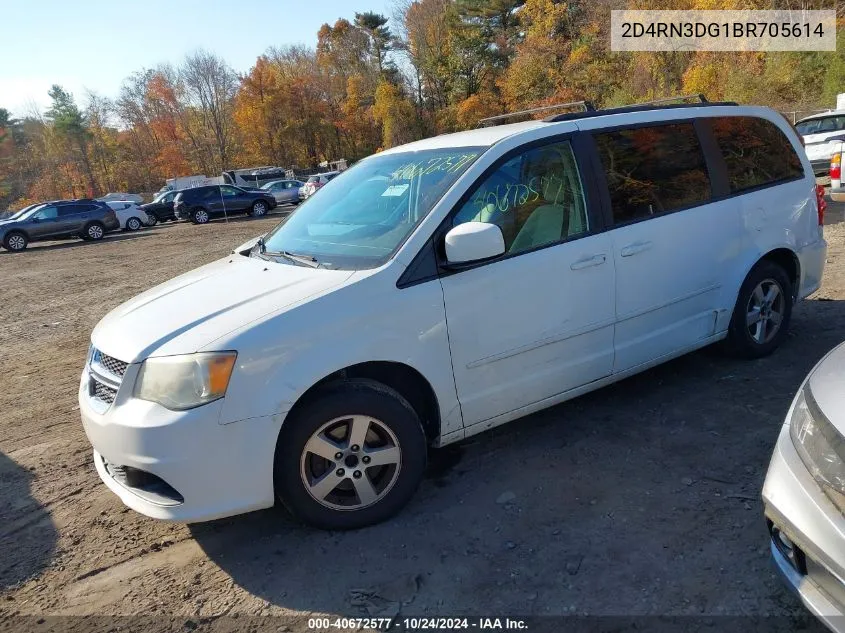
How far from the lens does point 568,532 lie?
2.96m

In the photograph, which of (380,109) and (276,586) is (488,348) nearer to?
(276,586)

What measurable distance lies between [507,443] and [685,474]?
1.03m

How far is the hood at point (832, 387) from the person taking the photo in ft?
6.68

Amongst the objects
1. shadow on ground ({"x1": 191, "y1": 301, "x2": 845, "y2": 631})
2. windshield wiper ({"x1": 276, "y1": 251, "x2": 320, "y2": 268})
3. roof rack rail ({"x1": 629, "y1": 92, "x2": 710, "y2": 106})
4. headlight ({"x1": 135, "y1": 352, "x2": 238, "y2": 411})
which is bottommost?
shadow on ground ({"x1": 191, "y1": 301, "x2": 845, "y2": 631})

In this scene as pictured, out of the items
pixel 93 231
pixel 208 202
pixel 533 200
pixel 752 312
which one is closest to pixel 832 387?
pixel 533 200

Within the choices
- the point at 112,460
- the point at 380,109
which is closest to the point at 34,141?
the point at 380,109

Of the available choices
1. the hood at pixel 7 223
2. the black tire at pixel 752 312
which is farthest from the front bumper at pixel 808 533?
the hood at pixel 7 223

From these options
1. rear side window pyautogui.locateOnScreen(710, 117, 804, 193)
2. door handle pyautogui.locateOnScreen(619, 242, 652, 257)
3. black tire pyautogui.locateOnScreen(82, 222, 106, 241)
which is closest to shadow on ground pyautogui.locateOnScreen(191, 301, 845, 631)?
door handle pyautogui.locateOnScreen(619, 242, 652, 257)

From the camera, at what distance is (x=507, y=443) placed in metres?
3.89

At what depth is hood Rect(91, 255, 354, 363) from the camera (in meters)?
2.83

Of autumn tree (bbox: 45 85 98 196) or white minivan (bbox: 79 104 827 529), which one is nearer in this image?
white minivan (bbox: 79 104 827 529)

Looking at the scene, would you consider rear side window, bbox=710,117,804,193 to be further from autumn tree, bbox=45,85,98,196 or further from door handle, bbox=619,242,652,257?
autumn tree, bbox=45,85,98,196

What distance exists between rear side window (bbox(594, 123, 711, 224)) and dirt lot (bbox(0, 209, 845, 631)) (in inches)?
51.5

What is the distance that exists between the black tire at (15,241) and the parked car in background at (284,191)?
40.0 ft
